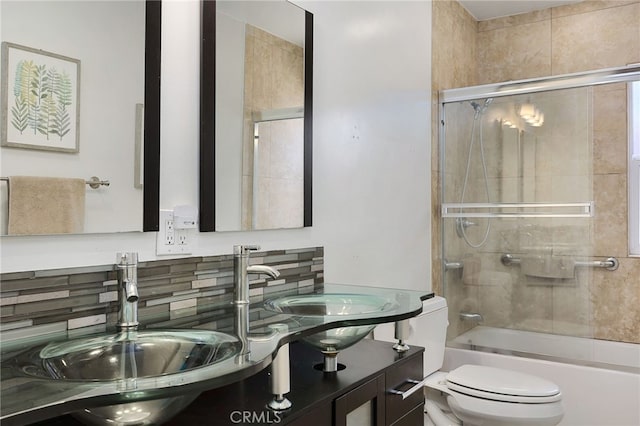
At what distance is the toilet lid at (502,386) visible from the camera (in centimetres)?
216

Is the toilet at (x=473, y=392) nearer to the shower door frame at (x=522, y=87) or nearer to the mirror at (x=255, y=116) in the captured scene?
the shower door frame at (x=522, y=87)

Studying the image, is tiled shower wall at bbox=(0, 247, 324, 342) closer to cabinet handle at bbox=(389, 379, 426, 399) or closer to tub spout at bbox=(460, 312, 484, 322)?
cabinet handle at bbox=(389, 379, 426, 399)

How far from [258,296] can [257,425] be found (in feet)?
Answer: 2.28

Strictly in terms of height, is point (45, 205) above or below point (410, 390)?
above

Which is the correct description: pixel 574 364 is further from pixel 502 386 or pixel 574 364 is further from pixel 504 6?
pixel 504 6

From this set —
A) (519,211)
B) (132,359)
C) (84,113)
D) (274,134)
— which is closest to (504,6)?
(519,211)

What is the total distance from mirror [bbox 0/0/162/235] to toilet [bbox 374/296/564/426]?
1.23 meters

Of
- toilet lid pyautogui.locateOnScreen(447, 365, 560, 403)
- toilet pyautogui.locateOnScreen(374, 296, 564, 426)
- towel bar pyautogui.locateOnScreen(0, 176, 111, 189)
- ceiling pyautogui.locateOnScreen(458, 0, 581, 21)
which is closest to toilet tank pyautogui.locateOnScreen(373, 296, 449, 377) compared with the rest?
toilet pyautogui.locateOnScreen(374, 296, 564, 426)

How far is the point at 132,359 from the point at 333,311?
69cm

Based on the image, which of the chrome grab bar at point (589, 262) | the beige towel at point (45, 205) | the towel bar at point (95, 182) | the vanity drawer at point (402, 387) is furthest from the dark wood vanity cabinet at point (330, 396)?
the chrome grab bar at point (589, 262)

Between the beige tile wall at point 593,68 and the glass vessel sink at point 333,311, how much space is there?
139 cm

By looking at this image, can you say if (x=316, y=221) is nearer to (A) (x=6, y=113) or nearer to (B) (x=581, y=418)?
(A) (x=6, y=113)

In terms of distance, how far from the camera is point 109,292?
50.8 inches

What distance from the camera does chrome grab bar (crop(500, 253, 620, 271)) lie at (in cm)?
281
